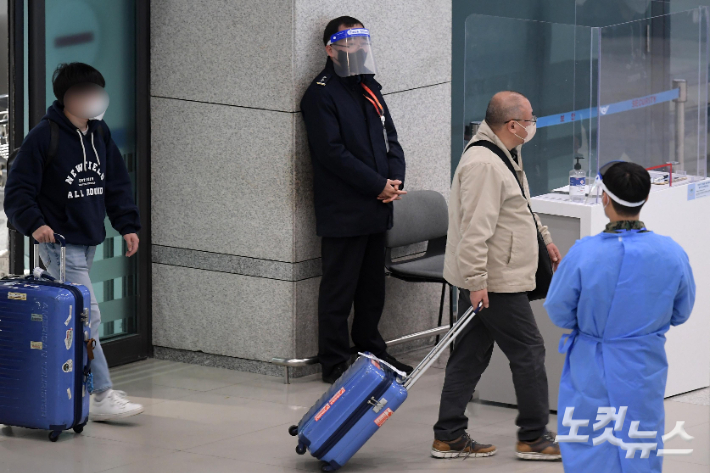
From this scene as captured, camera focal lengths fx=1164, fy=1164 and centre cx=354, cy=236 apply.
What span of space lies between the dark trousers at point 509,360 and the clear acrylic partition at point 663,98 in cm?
117

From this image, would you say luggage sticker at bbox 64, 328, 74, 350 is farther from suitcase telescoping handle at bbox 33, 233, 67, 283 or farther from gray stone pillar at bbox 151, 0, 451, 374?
gray stone pillar at bbox 151, 0, 451, 374

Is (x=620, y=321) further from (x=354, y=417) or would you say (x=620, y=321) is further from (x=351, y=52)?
(x=351, y=52)

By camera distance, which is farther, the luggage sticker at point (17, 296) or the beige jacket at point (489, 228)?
the luggage sticker at point (17, 296)

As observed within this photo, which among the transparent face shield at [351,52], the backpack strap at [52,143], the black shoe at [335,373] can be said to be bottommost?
the black shoe at [335,373]

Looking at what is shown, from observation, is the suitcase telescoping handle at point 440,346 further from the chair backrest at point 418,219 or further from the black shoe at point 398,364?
the chair backrest at point 418,219

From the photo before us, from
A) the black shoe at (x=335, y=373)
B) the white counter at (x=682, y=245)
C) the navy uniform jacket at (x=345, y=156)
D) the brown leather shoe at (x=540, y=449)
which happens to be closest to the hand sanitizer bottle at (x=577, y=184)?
the white counter at (x=682, y=245)

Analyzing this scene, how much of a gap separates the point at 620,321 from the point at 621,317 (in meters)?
0.01

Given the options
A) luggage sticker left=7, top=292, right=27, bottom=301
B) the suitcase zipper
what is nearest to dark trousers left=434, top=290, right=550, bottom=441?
the suitcase zipper

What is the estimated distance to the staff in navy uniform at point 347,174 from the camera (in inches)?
240

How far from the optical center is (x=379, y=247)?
6383 mm

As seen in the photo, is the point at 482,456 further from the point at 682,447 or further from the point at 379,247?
the point at 379,247

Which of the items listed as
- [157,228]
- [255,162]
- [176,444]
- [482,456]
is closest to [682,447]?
[482,456]

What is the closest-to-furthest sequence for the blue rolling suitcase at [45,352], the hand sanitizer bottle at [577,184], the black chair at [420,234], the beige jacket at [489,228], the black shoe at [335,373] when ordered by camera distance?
the beige jacket at [489,228] → the blue rolling suitcase at [45,352] → the hand sanitizer bottle at [577,184] → the black shoe at [335,373] → the black chair at [420,234]

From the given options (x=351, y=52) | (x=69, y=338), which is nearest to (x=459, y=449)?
(x=69, y=338)
